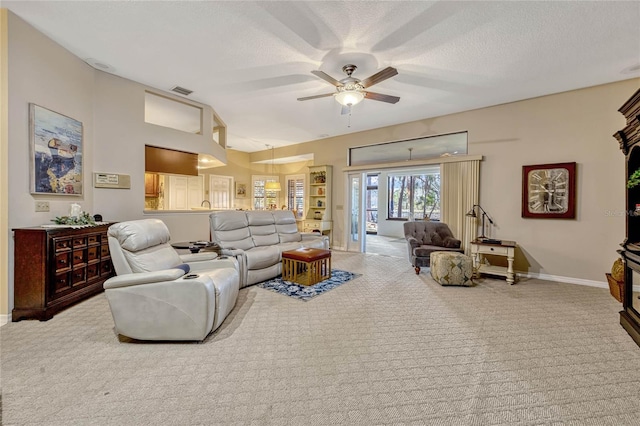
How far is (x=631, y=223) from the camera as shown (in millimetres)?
2836

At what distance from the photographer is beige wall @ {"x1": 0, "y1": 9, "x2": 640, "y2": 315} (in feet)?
9.11

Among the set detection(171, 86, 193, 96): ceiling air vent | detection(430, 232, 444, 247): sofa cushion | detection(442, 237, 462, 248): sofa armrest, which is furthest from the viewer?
detection(430, 232, 444, 247): sofa cushion

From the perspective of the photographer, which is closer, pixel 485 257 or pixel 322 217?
pixel 485 257

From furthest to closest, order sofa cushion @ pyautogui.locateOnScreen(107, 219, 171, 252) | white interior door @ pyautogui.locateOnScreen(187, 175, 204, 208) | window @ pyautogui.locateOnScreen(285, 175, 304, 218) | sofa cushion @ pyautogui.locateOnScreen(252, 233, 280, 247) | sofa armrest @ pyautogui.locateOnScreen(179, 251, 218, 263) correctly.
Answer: window @ pyautogui.locateOnScreen(285, 175, 304, 218) < white interior door @ pyautogui.locateOnScreen(187, 175, 204, 208) < sofa cushion @ pyautogui.locateOnScreen(252, 233, 280, 247) < sofa armrest @ pyautogui.locateOnScreen(179, 251, 218, 263) < sofa cushion @ pyautogui.locateOnScreen(107, 219, 171, 252)

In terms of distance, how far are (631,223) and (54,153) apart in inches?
260

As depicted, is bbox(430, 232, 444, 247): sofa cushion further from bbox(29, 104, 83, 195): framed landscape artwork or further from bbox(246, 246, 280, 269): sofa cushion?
bbox(29, 104, 83, 195): framed landscape artwork

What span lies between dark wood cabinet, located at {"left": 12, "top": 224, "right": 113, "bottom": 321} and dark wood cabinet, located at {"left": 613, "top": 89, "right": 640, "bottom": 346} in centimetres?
559

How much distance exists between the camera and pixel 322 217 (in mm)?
7176

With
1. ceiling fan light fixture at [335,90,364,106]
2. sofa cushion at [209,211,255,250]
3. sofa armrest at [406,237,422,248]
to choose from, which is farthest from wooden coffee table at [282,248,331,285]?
ceiling fan light fixture at [335,90,364,106]

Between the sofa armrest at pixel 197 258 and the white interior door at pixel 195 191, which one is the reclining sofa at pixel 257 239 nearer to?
the sofa armrest at pixel 197 258

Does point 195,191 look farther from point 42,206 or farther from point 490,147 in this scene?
point 490,147

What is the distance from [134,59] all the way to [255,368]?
4.00m

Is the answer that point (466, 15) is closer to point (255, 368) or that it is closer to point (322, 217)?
point (255, 368)

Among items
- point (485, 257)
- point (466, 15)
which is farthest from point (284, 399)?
point (485, 257)
